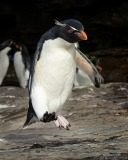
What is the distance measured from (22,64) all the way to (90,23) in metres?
3.18

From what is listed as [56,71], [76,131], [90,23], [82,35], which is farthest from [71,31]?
[90,23]

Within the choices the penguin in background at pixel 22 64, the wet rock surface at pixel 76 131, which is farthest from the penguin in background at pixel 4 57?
the wet rock surface at pixel 76 131

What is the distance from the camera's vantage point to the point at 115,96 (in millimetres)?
8938

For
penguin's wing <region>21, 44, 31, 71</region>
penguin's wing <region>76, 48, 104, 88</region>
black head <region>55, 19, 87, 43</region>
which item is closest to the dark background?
penguin's wing <region>21, 44, 31, 71</region>

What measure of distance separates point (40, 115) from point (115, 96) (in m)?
3.73

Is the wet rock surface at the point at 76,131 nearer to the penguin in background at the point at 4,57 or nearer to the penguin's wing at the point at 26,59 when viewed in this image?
the penguin in background at the point at 4,57

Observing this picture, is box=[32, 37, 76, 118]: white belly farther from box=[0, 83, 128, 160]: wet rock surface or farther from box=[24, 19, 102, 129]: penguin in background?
box=[0, 83, 128, 160]: wet rock surface

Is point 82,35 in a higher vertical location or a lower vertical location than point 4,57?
higher

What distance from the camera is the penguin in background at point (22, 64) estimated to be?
13.6m

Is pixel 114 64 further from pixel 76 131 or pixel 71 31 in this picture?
pixel 71 31

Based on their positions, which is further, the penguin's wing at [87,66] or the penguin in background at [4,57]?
the penguin in background at [4,57]

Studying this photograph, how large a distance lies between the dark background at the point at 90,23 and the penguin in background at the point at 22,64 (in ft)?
6.02

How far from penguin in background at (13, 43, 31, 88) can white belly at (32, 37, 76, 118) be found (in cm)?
776

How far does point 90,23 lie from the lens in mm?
15867
